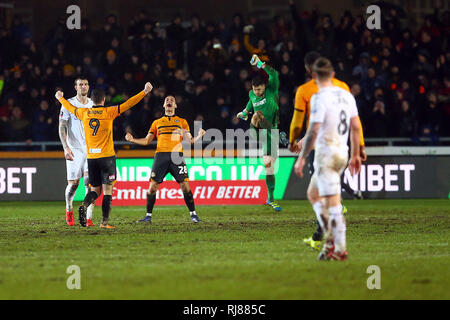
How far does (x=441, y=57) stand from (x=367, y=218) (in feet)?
30.5

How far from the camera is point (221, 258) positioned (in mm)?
9180

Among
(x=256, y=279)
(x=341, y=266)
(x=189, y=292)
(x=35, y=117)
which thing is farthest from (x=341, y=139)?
(x=35, y=117)

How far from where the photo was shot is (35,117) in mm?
21578

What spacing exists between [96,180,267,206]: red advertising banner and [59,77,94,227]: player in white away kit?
4.74 meters

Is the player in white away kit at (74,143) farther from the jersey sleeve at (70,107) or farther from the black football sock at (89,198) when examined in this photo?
the black football sock at (89,198)

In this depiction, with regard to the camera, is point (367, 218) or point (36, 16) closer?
point (367, 218)

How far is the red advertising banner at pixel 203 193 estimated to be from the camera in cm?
1839

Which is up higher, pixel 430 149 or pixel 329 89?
pixel 329 89

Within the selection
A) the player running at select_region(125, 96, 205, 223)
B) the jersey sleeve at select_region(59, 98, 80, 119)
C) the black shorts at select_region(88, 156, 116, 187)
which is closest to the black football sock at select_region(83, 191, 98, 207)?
the black shorts at select_region(88, 156, 116, 187)

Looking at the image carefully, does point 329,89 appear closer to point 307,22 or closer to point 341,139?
point 341,139

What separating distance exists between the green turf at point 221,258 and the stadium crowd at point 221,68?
6.27 metres

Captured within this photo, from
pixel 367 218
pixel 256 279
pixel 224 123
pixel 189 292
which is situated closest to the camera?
pixel 189 292

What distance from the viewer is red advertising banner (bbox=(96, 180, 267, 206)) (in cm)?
1839

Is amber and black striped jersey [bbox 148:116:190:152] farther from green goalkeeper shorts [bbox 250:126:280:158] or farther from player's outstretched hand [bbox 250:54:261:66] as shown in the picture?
green goalkeeper shorts [bbox 250:126:280:158]
